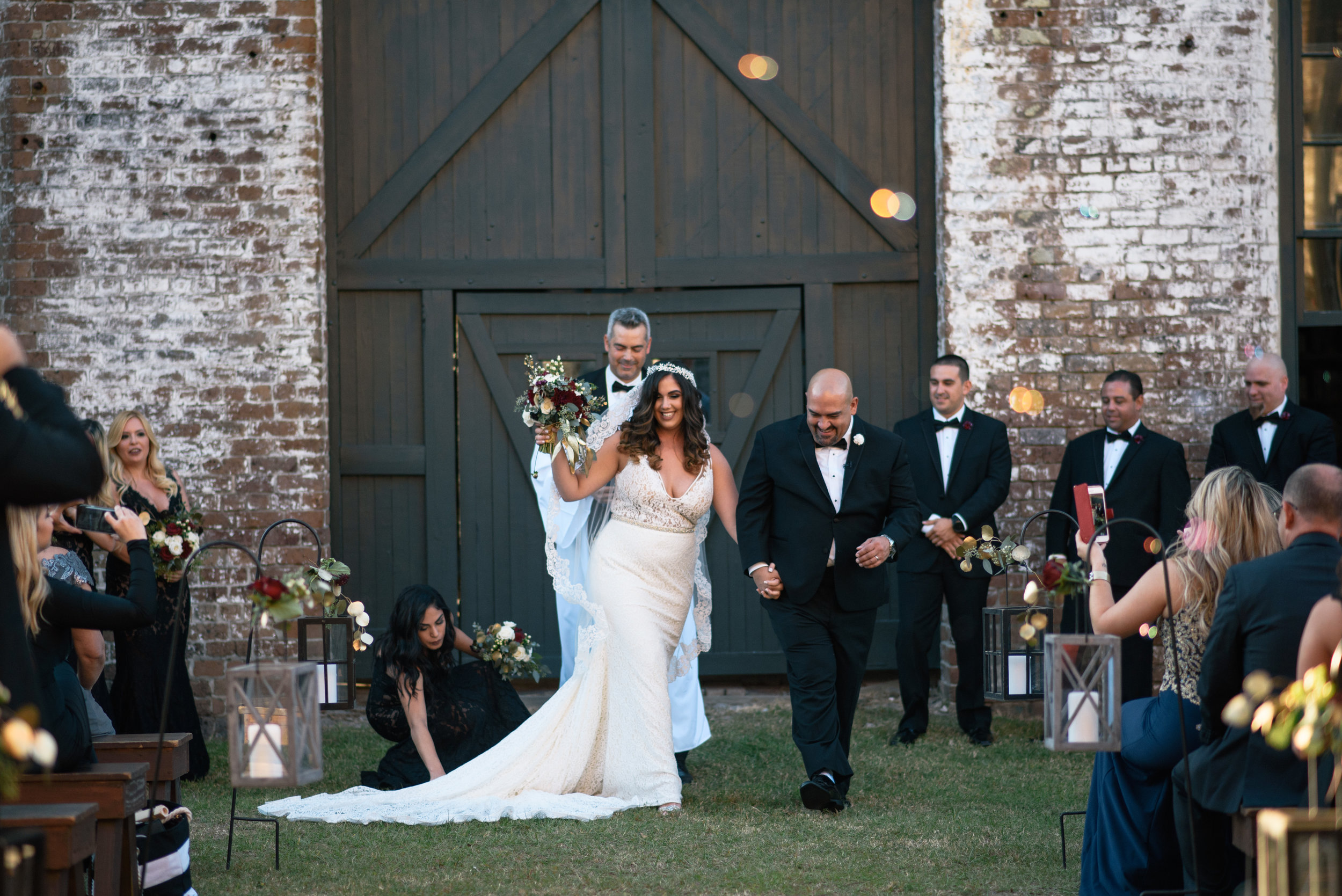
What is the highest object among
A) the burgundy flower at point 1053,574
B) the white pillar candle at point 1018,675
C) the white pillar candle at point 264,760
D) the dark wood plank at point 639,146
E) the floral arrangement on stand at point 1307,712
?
the dark wood plank at point 639,146

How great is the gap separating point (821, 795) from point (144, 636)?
11.0 ft

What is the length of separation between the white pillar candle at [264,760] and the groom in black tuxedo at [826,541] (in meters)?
2.75

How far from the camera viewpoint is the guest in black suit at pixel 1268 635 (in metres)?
3.47

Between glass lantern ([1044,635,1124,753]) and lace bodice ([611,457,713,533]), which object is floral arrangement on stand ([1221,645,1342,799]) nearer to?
glass lantern ([1044,635,1124,753])

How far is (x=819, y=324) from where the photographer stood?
8273 millimetres

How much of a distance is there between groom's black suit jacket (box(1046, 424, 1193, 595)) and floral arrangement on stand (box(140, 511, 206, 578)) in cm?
450

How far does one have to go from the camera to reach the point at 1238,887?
3.79 metres

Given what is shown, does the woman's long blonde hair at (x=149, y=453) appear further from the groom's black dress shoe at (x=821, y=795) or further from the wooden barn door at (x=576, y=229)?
the groom's black dress shoe at (x=821, y=795)

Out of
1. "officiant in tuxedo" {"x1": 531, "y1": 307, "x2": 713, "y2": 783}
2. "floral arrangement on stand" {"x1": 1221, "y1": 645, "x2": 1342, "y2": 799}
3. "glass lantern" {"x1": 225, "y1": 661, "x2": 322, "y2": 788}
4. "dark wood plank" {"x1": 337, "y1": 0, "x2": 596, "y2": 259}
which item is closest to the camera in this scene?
"floral arrangement on stand" {"x1": 1221, "y1": 645, "x2": 1342, "y2": 799}

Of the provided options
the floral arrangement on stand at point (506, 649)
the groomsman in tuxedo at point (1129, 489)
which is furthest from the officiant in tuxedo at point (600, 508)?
the groomsman in tuxedo at point (1129, 489)

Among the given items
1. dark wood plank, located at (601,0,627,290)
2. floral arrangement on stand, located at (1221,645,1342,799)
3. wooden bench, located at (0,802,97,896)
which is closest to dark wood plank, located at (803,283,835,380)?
dark wood plank, located at (601,0,627,290)

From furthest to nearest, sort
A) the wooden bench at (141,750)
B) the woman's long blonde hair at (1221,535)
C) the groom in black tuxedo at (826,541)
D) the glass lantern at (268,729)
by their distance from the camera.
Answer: the groom in black tuxedo at (826,541) → the wooden bench at (141,750) → the woman's long blonde hair at (1221,535) → the glass lantern at (268,729)

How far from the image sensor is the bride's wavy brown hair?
5.99 m

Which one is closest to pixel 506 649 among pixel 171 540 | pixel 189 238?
pixel 171 540
